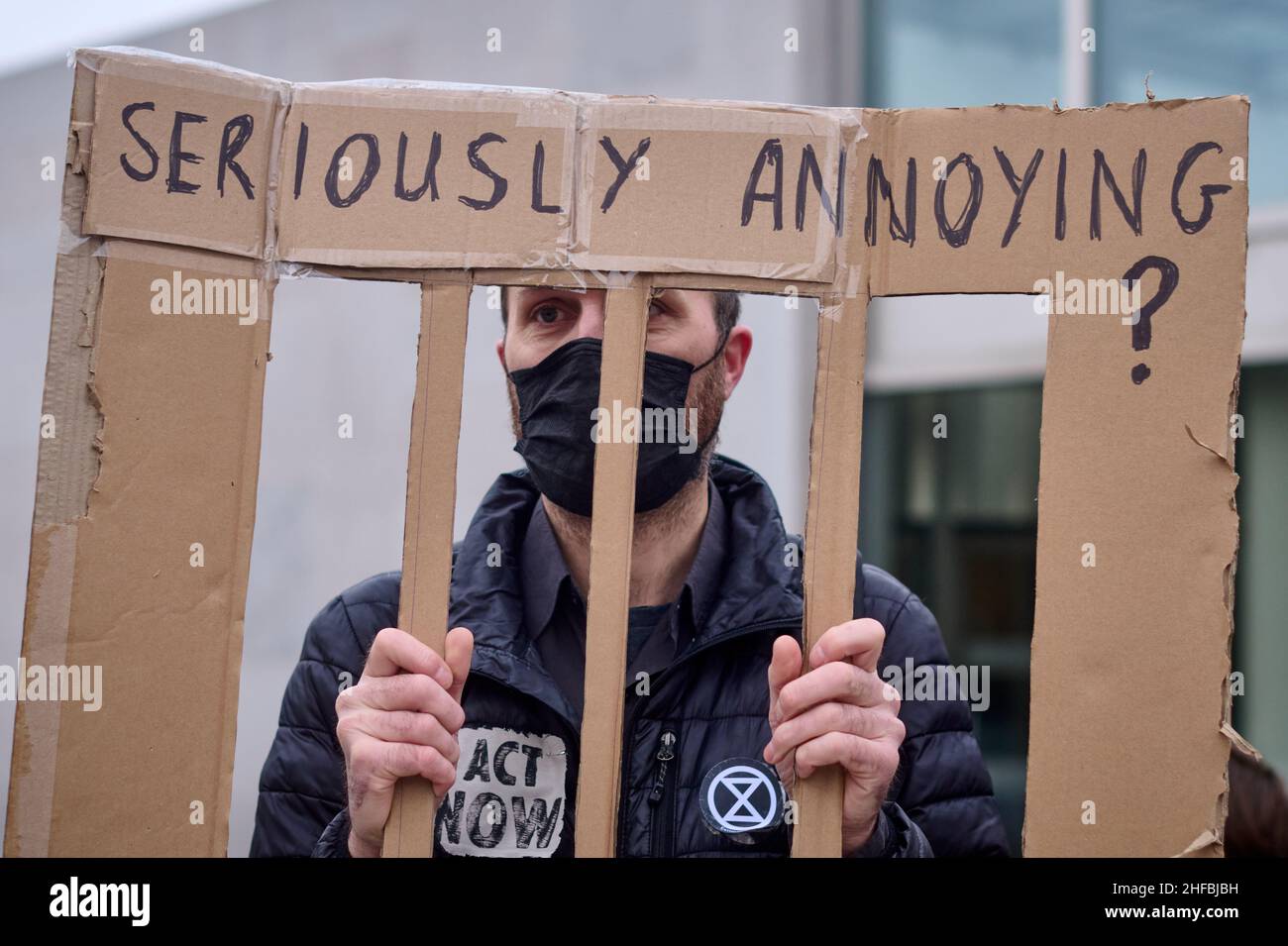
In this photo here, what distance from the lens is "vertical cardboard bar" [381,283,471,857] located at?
1.55 m

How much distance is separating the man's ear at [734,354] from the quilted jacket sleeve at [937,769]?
1.37 ft

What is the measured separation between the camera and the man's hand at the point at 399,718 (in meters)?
1.52

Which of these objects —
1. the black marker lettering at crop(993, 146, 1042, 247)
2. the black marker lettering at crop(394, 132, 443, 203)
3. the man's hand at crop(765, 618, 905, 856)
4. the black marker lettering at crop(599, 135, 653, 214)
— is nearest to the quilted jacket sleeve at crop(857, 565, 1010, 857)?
the man's hand at crop(765, 618, 905, 856)

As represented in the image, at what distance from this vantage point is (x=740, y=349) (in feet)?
6.81

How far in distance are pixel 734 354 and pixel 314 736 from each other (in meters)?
0.95

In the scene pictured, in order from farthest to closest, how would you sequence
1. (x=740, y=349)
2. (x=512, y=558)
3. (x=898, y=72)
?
(x=898, y=72) → (x=740, y=349) → (x=512, y=558)

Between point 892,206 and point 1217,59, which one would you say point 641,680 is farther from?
point 1217,59

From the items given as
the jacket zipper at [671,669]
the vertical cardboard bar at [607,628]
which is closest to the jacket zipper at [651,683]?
the jacket zipper at [671,669]

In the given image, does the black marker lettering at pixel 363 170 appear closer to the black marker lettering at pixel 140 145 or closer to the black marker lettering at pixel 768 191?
the black marker lettering at pixel 140 145

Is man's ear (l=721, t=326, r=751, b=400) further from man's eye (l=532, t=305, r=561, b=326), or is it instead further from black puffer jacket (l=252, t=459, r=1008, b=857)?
man's eye (l=532, t=305, r=561, b=326)
